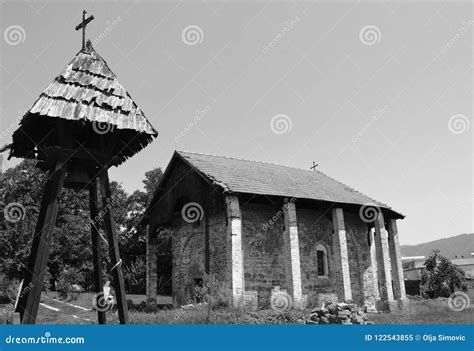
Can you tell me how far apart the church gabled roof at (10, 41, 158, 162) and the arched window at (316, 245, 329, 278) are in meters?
13.5

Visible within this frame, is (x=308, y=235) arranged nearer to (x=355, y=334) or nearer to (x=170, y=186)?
(x=170, y=186)

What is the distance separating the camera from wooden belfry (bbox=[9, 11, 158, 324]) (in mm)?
6867

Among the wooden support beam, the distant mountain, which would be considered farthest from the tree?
the distant mountain

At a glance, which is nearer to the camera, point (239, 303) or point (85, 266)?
point (239, 303)

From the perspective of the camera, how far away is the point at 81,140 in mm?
8438

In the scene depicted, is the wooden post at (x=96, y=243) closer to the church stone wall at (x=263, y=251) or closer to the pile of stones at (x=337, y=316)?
the pile of stones at (x=337, y=316)

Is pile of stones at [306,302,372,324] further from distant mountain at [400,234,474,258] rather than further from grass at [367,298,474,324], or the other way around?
distant mountain at [400,234,474,258]

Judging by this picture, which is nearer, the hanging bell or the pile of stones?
the hanging bell

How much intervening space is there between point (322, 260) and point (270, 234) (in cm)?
358

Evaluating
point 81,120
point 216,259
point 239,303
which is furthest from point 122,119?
point 216,259

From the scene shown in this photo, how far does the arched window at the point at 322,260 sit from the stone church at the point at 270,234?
0.16 feet

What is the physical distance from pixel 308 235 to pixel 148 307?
8.17 meters

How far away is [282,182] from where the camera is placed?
19.9m

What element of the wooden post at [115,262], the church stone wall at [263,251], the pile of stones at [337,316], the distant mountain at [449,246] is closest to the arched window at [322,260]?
the church stone wall at [263,251]
